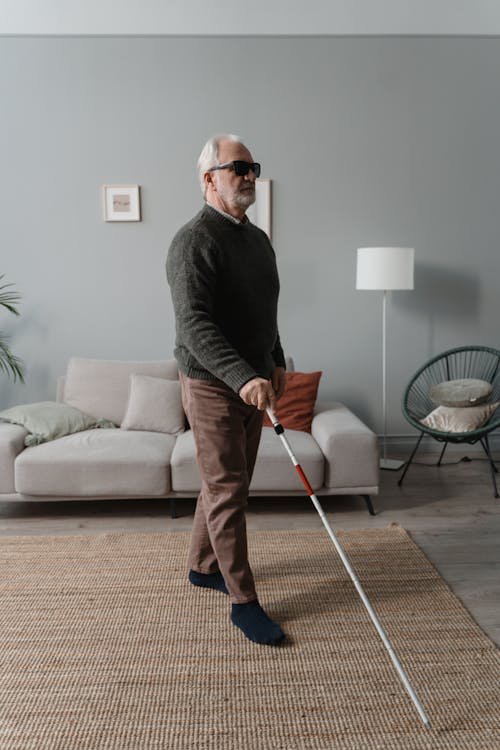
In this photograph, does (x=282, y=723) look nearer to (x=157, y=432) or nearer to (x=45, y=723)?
(x=45, y=723)

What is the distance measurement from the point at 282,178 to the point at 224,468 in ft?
8.47

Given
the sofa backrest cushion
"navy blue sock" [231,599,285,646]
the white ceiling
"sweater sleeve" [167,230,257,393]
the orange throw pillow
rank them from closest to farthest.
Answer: "sweater sleeve" [167,230,257,393], "navy blue sock" [231,599,285,646], the orange throw pillow, the sofa backrest cushion, the white ceiling

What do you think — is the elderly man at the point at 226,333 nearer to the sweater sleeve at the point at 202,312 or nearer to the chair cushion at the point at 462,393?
the sweater sleeve at the point at 202,312

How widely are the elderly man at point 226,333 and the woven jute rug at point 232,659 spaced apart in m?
0.20

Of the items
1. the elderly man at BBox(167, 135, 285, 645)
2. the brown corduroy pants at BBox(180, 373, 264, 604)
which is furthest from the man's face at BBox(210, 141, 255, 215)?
the brown corduroy pants at BBox(180, 373, 264, 604)

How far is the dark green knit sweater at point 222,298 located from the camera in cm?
190

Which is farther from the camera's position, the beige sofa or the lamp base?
the lamp base

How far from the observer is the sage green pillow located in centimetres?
335

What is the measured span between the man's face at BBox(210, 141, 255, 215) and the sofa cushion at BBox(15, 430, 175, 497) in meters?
1.54

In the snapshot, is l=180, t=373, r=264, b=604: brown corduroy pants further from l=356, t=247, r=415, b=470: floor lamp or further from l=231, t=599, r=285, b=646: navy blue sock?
l=356, t=247, r=415, b=470: floor lamp

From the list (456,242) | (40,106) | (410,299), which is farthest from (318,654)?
(40,106)

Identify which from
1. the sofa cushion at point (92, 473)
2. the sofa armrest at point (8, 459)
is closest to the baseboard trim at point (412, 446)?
the sofa cushion at point (92, 473)

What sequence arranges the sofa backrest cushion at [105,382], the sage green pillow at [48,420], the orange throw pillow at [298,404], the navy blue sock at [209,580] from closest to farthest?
the navy blue sock at [209,580]
the sage green pillow at [48,420]
the orange throw pillow at [298,404]
the sofa backrest cushion at [105,382]

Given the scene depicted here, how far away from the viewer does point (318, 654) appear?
1977 millimetres
